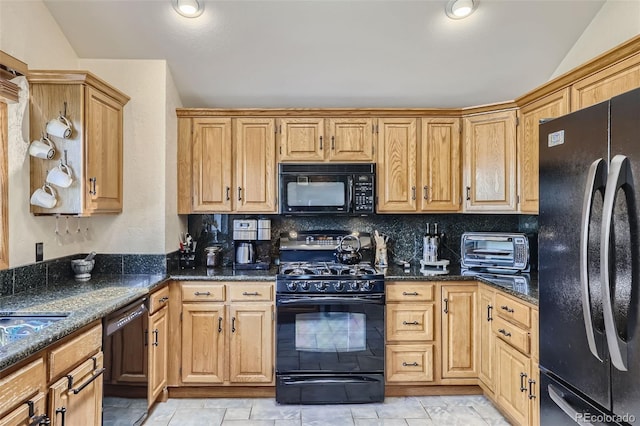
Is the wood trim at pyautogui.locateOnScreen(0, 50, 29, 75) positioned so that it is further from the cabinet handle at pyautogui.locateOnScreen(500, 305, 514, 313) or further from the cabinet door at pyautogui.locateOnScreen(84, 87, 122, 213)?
the cabinet handle at pyautogui.locateOnScreen(500, 305, 514, 313)

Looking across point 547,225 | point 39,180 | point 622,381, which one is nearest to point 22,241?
point 39,180

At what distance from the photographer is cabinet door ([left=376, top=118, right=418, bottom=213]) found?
322cm

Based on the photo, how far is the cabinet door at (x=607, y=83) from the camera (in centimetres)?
189

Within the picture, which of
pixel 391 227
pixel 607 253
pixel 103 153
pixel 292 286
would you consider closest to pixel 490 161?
pixel 391 227

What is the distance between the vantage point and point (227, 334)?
9.35 ft

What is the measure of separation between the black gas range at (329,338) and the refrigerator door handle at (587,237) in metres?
1.57

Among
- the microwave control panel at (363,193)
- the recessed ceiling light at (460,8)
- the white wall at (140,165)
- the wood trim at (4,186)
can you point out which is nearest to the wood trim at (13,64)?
the wood trim at (4,186)

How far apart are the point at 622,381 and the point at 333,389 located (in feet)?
6.28

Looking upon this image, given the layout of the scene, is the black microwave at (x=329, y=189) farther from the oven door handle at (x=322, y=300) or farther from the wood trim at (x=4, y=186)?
the wood trim at (x=4, y=186)

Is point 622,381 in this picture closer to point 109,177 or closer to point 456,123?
point 456,123

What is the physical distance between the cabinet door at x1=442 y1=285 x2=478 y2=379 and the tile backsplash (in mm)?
666

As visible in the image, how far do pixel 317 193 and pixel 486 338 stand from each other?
1678 millimetres

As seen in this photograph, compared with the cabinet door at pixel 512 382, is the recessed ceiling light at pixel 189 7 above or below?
above

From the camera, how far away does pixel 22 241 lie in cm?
227
